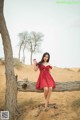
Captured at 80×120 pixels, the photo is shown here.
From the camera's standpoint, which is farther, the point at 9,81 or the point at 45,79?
the point at 9,81

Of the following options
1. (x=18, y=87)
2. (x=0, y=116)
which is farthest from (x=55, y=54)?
(x=0, y=116)

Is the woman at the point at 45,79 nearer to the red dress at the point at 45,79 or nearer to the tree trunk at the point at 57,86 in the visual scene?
the red dress at the point at 45,79

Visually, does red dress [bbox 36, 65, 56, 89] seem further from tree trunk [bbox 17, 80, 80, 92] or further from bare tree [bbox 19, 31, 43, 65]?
bare tree [bbox 19, 31, 43, 65]

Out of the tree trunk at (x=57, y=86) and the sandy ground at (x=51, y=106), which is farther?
the tree trunk at (x=57, y=86)

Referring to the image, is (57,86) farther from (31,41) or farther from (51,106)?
(31,41)

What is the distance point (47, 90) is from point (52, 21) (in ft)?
9.80

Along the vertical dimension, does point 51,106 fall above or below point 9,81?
below

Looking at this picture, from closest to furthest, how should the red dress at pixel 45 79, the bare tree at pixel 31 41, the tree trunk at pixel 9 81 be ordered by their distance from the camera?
the red dress at pixel 45 79 < the tree trunk at pixel 9 81 < the bare tree at pixel 31 41

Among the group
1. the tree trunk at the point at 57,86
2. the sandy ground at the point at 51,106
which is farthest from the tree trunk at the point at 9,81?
the sandy ground at the point at 51,106

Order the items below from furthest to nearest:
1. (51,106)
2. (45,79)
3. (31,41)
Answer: (31,41)
(51,106)
(45,79)

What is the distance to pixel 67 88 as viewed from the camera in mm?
7129

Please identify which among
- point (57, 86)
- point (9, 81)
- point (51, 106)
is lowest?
point (51, 106)

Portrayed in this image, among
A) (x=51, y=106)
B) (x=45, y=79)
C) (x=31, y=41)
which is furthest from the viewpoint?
(x=31, y=41)

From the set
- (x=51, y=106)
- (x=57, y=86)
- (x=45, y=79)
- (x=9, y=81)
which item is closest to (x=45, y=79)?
(x=45, y=79)
